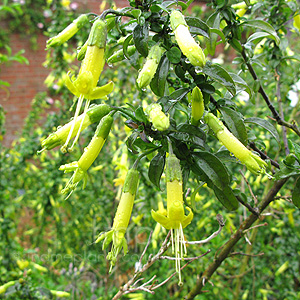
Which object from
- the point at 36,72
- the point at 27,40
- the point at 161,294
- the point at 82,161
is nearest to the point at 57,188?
the point at 161,294

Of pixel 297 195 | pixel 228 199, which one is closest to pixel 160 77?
pixel 228 199

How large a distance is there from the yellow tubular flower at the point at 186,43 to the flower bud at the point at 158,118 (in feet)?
0.33

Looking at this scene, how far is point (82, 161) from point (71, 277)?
4.04 feet

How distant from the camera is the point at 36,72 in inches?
174

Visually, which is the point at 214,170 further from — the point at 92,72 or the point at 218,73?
the point at 92,72

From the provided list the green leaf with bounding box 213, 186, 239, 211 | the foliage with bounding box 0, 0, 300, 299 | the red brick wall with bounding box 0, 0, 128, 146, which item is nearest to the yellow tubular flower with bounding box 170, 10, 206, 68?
the foliage with bounding box 0, 0, 300, 299

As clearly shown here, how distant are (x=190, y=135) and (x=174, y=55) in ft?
0.52

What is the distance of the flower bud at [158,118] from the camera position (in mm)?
496

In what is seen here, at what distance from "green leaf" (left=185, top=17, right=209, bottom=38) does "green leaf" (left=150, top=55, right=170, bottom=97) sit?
9 centimetres

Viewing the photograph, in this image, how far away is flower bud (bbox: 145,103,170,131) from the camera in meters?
0.50

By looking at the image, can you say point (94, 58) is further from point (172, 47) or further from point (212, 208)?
point (212, 208)

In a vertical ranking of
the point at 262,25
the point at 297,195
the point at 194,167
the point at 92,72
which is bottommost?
the point at 297,195

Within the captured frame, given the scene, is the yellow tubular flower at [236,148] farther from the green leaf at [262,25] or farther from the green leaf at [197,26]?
the green leaf at [262,25]

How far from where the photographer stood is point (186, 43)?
0.53m
